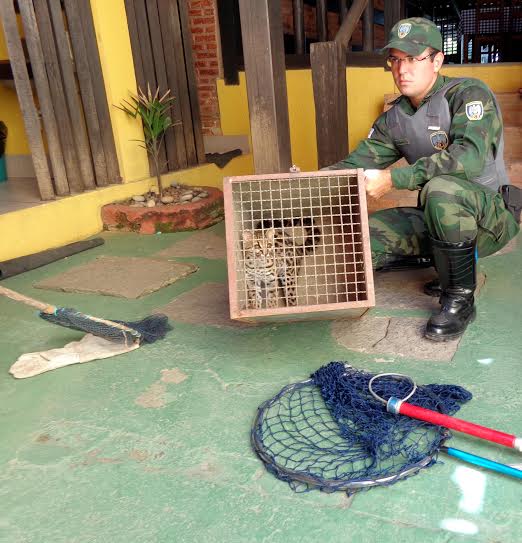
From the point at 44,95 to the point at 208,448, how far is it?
361 centimetres

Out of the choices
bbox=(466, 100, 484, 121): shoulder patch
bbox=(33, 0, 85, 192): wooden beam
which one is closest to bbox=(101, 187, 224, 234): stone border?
bbox=(33, 0, 85, 192): wooden beam

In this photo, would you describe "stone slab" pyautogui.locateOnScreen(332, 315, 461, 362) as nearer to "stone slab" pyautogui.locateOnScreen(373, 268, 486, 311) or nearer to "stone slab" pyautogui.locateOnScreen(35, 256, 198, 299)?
"stone slab" pyautogui.locateOnScreen(373, 268, 486, 311)

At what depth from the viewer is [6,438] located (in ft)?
6.74

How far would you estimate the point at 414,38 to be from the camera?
2.54 meters

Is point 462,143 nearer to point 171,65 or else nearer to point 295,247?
point 295,247

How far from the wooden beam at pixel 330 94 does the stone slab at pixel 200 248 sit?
0.94m

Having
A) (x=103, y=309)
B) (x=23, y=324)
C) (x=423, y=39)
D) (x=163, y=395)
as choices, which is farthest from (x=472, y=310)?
(x=23, y=324)

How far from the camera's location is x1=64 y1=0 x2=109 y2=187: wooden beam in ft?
15.4

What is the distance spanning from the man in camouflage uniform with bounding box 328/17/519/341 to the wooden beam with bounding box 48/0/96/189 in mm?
2929

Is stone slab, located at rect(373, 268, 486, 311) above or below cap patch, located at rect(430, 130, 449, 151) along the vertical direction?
below

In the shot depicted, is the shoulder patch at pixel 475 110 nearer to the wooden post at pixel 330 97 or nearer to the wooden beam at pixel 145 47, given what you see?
the wooden post at pixel 330 97

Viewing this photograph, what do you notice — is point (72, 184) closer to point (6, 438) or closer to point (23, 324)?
point (23, 324)

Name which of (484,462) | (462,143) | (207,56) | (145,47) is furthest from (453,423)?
(207,56)

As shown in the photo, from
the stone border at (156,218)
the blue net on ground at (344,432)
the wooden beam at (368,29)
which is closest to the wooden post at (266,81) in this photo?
the blue net on ground at (344,432)
